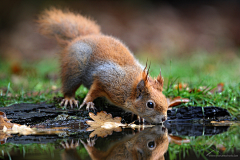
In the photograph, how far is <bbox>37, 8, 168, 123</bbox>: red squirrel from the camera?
3.94m

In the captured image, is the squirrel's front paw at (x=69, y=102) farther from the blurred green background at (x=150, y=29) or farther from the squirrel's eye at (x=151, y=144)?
the blurred green background at (x=150, y=29)

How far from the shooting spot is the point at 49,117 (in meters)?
3.99

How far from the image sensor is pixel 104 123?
3939 mm

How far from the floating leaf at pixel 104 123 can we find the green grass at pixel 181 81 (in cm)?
119

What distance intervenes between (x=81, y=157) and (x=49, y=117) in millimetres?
1832

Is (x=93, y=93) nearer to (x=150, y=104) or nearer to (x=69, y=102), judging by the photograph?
(x=69, y=102)

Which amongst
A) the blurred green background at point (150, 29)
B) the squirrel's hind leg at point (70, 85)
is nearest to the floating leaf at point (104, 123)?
the squirrel's hind leg at point (70, 85)

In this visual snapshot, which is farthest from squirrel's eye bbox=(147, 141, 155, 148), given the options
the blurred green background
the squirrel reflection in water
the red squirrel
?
the blurred green background

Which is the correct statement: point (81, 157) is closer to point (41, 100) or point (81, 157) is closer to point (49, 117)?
point (49, 117)

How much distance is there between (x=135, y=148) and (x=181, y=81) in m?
3.90

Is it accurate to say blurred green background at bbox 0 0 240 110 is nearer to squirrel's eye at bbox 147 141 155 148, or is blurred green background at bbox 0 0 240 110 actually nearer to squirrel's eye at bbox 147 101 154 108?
squirrel's eye at bbox 147 101 154 108

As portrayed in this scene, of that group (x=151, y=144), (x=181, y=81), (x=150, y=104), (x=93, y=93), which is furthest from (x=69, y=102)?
(x=181, y=81)

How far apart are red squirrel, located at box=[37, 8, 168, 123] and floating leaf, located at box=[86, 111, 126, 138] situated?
31cm

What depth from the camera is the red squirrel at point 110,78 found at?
155 inches
